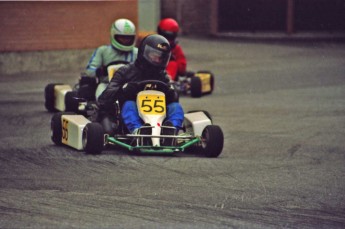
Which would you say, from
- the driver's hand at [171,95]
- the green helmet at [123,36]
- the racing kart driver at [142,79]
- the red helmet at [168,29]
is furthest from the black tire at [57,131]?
the red helmet at [168,29]

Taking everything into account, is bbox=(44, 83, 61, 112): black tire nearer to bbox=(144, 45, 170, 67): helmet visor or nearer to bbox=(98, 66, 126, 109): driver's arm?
bbox=(98, 66, 126, 109): driver's arm

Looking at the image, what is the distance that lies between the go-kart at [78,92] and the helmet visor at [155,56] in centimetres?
158

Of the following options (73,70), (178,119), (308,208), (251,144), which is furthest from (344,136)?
(73,70)

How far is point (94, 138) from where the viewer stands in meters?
9.69

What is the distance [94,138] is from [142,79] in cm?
116

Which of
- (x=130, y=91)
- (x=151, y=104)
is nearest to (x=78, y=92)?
(x=130, y=91)

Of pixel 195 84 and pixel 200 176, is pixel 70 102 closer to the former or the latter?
pixel 195 84

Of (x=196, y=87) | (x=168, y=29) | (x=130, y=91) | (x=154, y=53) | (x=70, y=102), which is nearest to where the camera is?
(x=130, y=91)

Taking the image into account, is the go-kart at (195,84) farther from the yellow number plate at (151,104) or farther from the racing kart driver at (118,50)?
the yellow number plate at (151,104)

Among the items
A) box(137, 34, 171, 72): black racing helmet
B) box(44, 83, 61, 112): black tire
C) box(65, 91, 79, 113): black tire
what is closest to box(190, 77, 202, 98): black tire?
box(44, 83, 61, 112): black tire

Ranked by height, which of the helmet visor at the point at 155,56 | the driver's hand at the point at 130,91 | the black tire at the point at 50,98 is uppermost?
the helmet visor at the point at 155,56

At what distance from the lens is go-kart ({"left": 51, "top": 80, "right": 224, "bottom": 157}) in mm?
9742

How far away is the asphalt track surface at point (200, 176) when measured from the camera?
6.81 metres

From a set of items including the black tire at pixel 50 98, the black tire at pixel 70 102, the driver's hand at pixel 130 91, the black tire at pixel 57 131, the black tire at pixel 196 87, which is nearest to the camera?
the driver's hand at pixel 130 91
